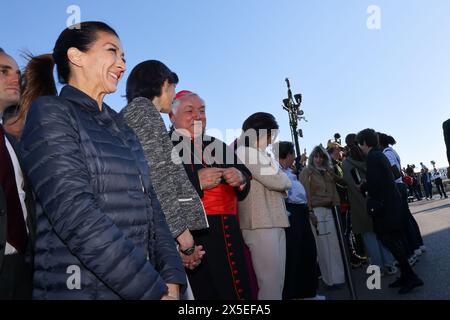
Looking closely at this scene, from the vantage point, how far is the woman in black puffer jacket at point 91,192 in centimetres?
136

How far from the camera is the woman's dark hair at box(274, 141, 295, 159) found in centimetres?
569

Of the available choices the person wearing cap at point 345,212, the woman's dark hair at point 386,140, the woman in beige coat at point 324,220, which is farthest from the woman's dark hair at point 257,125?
the woman's dark hair at point 386,140

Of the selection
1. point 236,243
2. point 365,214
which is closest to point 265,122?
point 236,243

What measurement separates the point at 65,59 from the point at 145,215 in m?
0.78

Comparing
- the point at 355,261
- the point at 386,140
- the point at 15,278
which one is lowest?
the point at 355,261

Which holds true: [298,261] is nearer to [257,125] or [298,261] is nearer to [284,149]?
[284,149]

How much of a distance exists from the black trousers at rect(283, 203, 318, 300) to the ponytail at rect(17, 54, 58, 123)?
3418 millimetres

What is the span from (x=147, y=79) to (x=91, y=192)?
1.23 meters

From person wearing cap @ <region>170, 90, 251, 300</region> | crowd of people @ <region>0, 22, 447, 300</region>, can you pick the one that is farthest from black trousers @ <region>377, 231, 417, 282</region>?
person wearing cap @ <region>170, 90, 251, 300</region>

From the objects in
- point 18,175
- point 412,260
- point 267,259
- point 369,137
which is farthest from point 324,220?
point 18,175

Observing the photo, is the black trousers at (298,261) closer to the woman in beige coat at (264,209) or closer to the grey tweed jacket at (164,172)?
the woman in beige coat at (264,209)

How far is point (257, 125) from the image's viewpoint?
405 cm

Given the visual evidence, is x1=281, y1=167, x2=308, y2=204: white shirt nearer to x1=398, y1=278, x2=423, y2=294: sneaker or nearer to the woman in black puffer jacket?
x1=398, y1=278, x2=423, y2=294: sneaker

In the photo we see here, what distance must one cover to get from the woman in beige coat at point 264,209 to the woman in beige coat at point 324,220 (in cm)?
227
